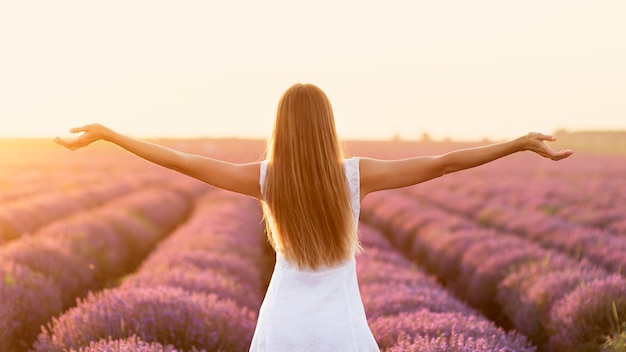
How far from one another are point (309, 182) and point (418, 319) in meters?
1.95

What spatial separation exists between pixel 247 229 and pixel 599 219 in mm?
6200

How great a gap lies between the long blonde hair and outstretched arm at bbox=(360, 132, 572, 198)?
125 millimetres

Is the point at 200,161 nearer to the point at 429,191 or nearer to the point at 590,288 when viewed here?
the point at 590,288

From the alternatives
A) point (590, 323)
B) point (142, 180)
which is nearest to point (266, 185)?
point (590, 323)

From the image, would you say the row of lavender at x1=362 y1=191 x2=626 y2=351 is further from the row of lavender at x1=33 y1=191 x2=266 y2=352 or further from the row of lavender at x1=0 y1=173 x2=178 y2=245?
the row of lavender at x1=0 y1=173 x2=178 y2=245

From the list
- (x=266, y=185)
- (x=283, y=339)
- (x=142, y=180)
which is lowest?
(x=142, y=180)

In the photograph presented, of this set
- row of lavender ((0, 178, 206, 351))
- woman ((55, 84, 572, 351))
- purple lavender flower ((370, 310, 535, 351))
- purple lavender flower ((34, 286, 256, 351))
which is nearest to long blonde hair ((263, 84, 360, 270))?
woman ((55, 84, 572, 351))

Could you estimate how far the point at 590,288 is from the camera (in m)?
5.08

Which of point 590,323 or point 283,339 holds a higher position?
point 283,339

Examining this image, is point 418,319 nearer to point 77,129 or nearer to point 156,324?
point 156,324

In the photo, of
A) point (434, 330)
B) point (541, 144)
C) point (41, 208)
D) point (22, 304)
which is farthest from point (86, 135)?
point (41, 208)

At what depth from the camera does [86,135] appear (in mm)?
2365

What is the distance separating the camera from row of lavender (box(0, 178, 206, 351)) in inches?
210

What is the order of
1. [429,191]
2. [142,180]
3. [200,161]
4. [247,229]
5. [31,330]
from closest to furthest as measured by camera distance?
[200,161] → [31,330] → [247,229] → [429,191] → [142,180]
